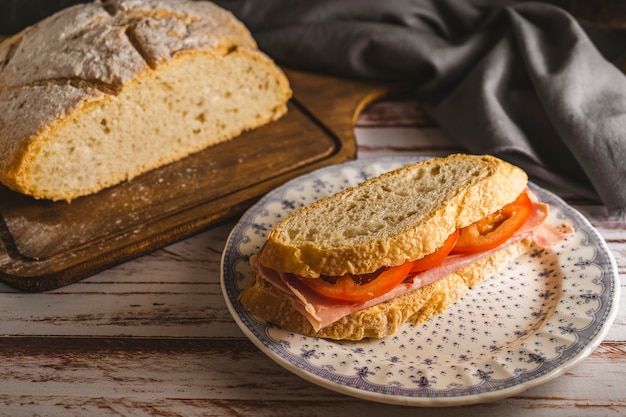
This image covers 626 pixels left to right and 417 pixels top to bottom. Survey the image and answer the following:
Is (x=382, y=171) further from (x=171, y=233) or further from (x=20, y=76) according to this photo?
(x=20, y=76)

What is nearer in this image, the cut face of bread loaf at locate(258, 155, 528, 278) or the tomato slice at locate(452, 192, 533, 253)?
the cut face of bread loaf at locate(258, 155, 528, 278)

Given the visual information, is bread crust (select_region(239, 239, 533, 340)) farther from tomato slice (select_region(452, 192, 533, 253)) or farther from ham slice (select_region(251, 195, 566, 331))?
tomato slice (select_region(452, 192, 533, 253))

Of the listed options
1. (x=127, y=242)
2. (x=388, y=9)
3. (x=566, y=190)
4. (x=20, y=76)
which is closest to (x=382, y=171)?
(x=566, y=190)

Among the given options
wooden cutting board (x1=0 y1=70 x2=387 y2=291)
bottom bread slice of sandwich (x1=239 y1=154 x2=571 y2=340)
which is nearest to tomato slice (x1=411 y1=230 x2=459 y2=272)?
bottom bread slice of sandwich (x1=239 y1=154 x2=571 y2=340)

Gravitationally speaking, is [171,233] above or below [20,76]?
below

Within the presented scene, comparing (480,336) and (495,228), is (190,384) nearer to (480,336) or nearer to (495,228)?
(480,336)

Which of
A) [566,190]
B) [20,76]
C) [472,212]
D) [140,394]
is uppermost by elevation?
[20,76]

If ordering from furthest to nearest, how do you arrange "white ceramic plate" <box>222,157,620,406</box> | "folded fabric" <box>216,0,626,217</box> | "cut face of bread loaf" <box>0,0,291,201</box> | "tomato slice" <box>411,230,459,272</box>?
"folded fabric" <box>216,0,626,217</box> < "cut face of bread loaf" <box>0,0,291,201</box> < "tomato slice" <box>411,230,459,272</box> < "white ceramic plate" <box>222,157,620,406</box>
